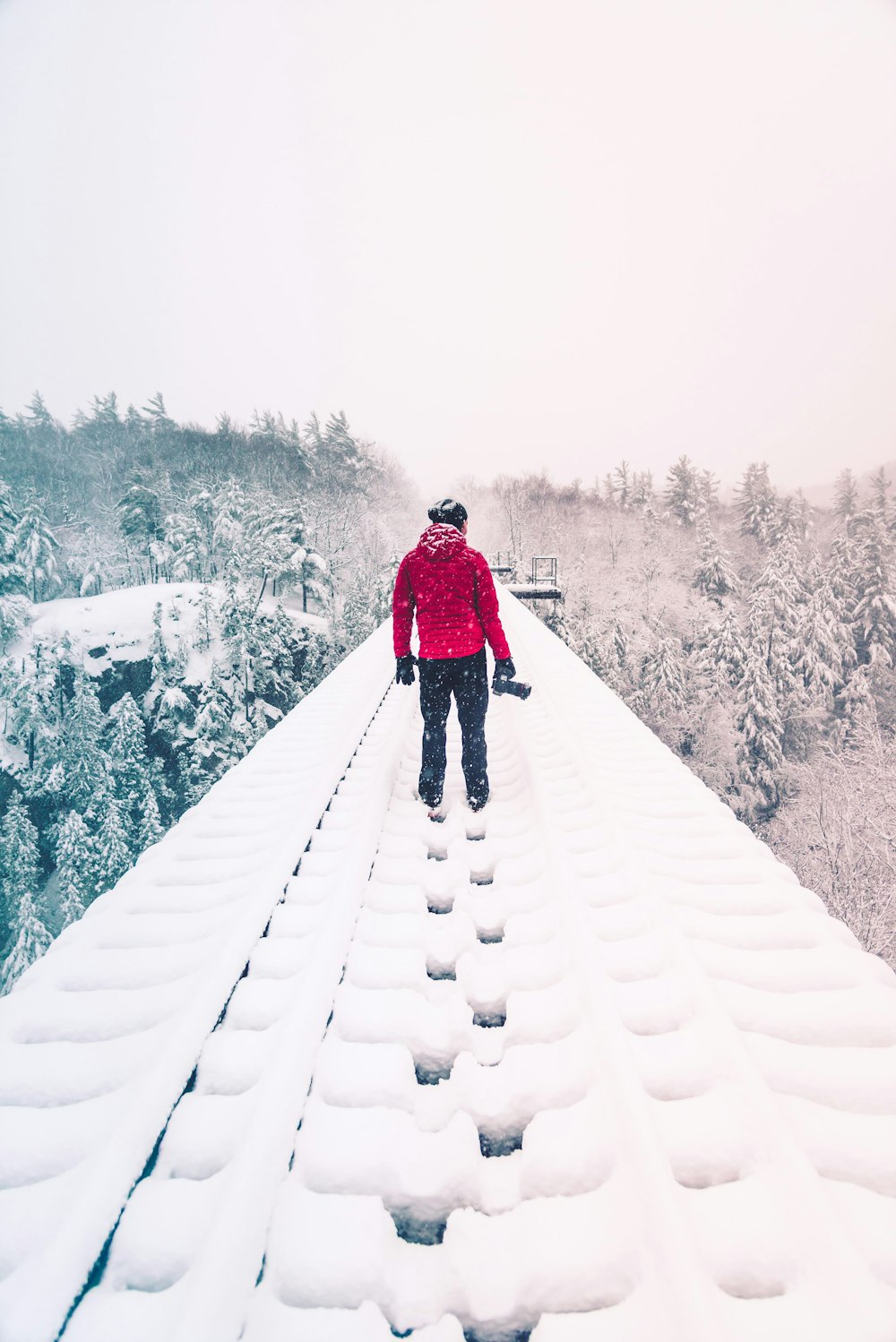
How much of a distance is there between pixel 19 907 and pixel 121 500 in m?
33.1

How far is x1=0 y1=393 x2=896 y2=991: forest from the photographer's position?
Answer: 2456cm

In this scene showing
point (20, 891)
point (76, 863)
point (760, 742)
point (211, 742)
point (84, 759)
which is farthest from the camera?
point (211, 742)

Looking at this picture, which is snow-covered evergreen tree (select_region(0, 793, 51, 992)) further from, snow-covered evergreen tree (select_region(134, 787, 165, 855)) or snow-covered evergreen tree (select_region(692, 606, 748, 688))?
snow-covered evergreen tree (select_region(692, 606, 748, 688))

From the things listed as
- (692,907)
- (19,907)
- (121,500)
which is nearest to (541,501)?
(121,500)

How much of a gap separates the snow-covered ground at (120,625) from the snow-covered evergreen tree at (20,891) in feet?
32.7

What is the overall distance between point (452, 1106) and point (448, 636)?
2336mm

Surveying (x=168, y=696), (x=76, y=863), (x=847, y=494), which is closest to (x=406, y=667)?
(x=76, y=863)

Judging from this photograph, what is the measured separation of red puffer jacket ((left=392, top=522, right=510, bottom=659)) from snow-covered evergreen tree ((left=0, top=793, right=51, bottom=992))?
90.5 ft

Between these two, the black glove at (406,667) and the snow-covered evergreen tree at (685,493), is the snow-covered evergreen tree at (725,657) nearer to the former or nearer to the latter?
→ the snow-covered evergreen tree at (685,493)

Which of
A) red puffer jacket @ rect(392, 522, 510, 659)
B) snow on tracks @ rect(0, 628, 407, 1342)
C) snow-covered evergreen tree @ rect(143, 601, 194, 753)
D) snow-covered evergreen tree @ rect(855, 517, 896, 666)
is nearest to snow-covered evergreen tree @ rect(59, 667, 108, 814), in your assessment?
snow-covered evergreen tree @ rect(143, 601, 194, 753)

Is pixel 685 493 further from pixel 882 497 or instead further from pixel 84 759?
pixel 84 759

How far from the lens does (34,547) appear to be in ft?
125

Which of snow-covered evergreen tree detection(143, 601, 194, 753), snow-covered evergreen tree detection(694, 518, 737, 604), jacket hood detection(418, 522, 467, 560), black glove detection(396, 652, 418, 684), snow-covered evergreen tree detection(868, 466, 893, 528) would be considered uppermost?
snow-covered evergreen tree detection(868, 466, 893, 528)

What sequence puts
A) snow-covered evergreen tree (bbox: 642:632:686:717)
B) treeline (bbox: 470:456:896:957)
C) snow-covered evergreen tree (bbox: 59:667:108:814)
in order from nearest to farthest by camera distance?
1. treeline (bbox: 470:456:896:957)
2. snow-covered evergreen tree (bbox: 59:667:108:814)
3. snow-covered evergreen tree (bbox: 642:632:686:717)
